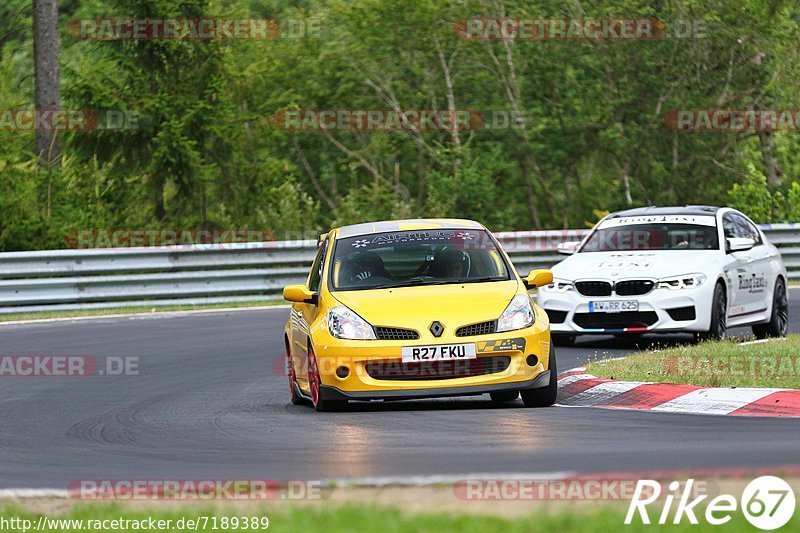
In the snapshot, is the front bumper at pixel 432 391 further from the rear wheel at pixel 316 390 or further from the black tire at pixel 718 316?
the black tire at pixel 718 316

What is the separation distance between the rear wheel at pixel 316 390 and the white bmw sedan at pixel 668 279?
498 centimetres

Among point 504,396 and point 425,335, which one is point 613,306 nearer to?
point 504,396

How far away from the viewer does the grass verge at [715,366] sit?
1191 centimetres

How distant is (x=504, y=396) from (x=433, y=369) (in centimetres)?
83

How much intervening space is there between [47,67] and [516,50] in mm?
14605

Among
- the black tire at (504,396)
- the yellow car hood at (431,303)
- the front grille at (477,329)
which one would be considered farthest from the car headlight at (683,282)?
the front grille at (477,329)

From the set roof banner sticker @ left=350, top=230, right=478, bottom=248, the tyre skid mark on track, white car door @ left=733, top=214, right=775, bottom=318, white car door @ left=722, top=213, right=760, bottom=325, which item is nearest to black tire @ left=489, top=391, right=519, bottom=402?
the tyre skid mark on track

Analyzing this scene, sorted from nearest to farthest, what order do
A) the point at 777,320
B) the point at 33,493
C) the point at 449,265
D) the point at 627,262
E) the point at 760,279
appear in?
1. the point at 33,493
2. the point at 449,265
3. the point at 627,262
4. the point at 760,279
5. the point at 777,320

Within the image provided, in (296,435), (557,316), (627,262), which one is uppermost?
(627,262)

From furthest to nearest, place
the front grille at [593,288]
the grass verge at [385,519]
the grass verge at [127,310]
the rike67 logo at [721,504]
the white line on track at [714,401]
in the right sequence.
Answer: the grass verge at [127,310] → the front grille at [593,288] → the white line on track at [714,401] → the rike67 logo at [721,504] → the grass verge at [385,519]

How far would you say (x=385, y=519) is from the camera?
641 cm

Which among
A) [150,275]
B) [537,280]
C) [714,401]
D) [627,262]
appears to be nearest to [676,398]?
[714,401]

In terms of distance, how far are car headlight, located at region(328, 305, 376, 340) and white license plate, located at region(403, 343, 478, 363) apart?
0.35m

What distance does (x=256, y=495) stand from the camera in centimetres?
726
